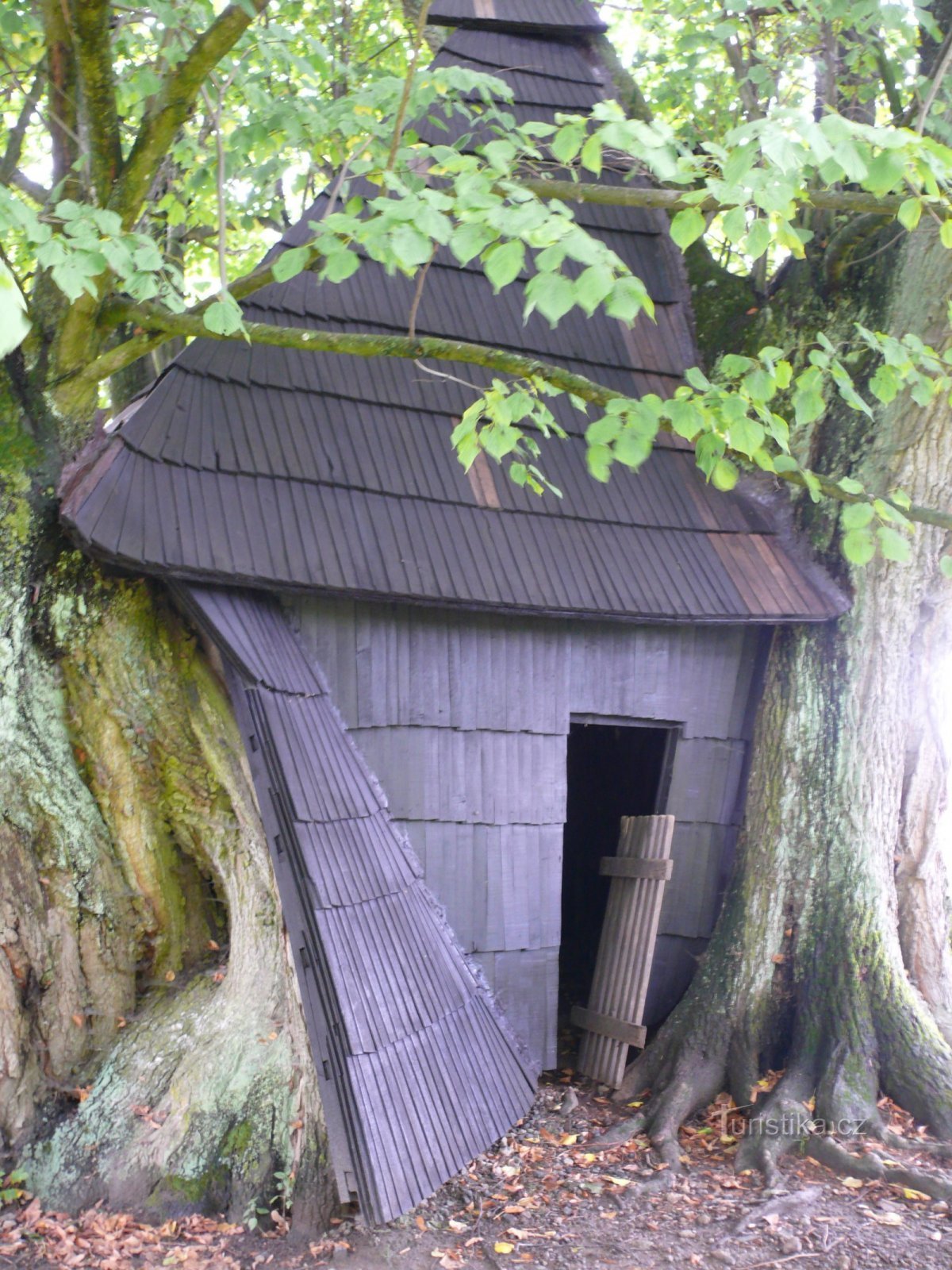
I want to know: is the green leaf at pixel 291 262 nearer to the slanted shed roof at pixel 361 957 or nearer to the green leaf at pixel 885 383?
the slanted shed roof at pixel 361 957

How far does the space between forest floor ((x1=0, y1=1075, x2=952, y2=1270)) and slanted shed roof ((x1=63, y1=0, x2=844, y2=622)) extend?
2.44 m

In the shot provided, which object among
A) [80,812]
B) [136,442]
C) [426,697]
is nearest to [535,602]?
[426,697]

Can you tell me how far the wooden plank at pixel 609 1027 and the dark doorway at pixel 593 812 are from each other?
100cm

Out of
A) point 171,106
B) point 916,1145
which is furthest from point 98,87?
point 916,1145

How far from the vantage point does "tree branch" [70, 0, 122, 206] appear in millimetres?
3789

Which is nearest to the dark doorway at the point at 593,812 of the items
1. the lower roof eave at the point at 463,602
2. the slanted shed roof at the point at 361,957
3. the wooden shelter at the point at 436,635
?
the wooden shelter at the point at 436,635

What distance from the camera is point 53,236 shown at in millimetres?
3373

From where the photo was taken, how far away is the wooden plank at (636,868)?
5.39m

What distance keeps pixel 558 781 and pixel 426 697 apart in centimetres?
86

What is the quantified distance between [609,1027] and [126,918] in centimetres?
248

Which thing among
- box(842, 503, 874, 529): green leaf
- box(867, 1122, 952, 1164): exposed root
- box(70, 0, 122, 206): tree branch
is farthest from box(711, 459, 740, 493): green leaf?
box(867, 1122, 952, 1164): exposed root

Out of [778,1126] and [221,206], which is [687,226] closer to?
[221,206]

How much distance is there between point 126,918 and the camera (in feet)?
15.0

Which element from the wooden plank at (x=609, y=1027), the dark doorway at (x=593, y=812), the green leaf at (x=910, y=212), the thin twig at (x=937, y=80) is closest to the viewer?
the green leaf at (x=910, y=212)
